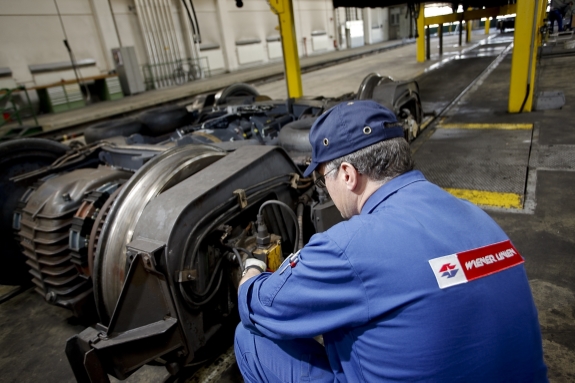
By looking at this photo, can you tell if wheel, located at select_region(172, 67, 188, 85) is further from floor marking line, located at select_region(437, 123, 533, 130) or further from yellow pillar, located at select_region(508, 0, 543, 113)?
yellow pillar, located at select_region(508, 0, 543, 113)

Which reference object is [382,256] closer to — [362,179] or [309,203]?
[362,179]

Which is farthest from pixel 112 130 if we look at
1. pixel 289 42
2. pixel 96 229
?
pixel 289 42

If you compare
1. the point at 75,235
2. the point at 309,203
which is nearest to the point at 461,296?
the point at 309,203

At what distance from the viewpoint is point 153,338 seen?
1.53m

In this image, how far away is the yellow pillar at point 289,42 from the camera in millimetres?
6617

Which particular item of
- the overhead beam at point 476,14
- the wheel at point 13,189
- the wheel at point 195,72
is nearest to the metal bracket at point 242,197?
the wheel at point 13,189

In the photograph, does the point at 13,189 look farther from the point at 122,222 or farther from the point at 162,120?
the point at 162,120

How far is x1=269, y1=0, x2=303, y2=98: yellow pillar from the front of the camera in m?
6.62

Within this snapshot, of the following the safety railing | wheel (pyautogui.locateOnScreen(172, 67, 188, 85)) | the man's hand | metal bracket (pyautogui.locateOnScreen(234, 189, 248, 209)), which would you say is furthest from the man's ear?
wheel (pyautogui.locateOnScreen(172, 67, 188, 85))

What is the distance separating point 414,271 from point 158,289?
3.61ft

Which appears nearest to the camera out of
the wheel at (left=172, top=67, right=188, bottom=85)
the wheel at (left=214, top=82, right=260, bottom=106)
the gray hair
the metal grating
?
the gray hair

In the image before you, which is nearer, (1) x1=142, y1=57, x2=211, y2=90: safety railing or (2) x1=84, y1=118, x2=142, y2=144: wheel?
(2) x1=84, y1=118, x2=142, y2=144: wheel

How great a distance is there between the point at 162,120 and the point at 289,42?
3770mm

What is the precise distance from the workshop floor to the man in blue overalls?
108cm
